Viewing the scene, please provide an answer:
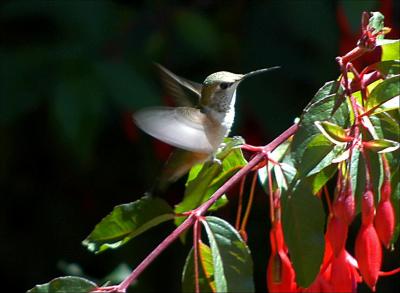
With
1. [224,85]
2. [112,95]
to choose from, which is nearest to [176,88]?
[224,85]

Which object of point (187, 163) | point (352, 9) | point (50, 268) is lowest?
point (50, 268)

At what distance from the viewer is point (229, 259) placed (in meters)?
1.18

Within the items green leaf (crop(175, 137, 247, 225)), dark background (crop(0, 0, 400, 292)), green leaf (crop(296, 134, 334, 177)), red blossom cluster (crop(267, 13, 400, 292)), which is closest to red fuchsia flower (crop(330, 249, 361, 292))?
red blossom cluster (crop(267, 13, 400, 292))

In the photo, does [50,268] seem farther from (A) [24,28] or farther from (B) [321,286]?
(B) [321,286]

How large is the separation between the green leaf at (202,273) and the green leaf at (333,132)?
0.82 feet

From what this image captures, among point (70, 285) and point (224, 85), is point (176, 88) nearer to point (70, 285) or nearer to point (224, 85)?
point (224, 85)

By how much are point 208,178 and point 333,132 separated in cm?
30

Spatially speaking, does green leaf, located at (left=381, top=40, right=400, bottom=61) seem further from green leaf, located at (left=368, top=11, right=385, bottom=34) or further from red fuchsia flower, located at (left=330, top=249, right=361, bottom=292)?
red fuchsia flower, located at (left=330, top=249, right=361, bottom=292)

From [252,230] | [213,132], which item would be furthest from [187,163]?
[252,230]

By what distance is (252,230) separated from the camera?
8.02 feet

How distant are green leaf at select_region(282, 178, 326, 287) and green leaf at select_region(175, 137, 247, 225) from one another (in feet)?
0.46

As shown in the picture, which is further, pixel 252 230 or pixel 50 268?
pixel 50 268

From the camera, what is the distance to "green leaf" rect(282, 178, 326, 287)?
45.7 inches

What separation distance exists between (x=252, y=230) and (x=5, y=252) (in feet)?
2.10
